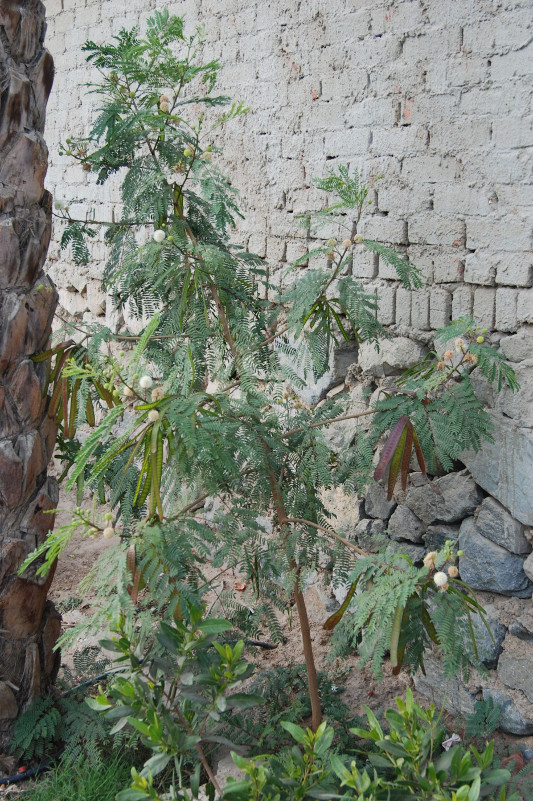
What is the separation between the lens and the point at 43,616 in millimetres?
2973

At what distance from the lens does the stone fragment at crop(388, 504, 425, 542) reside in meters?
3.29

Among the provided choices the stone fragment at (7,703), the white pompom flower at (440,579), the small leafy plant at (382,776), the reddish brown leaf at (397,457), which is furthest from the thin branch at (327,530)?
the stone fragment at (7,703)

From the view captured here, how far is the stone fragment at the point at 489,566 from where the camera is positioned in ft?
9.61

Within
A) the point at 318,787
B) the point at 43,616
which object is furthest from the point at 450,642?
the point at 43,616

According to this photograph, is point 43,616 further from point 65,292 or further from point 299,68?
point 65,292

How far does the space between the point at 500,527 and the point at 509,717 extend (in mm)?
719

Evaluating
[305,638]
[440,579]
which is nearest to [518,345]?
[440,579]

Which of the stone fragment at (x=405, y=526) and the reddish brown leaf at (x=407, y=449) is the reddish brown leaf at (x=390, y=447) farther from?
the stone fragment at (x=405, y=526)

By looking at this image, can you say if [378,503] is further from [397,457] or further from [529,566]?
[397,457]

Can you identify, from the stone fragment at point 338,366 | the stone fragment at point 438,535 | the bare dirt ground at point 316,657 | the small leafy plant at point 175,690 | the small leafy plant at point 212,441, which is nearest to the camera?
the small leafy plant at point 175,690

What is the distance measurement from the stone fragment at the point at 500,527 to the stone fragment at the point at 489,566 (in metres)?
0.03

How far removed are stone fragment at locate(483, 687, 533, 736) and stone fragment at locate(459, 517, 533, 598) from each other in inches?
15.3

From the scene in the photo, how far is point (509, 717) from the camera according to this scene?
2.91 metres

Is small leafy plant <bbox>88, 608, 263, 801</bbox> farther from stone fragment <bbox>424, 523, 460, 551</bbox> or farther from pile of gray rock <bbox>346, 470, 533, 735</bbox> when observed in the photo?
stone fragment <bbox>424, 523, 460, 551</bbox>
